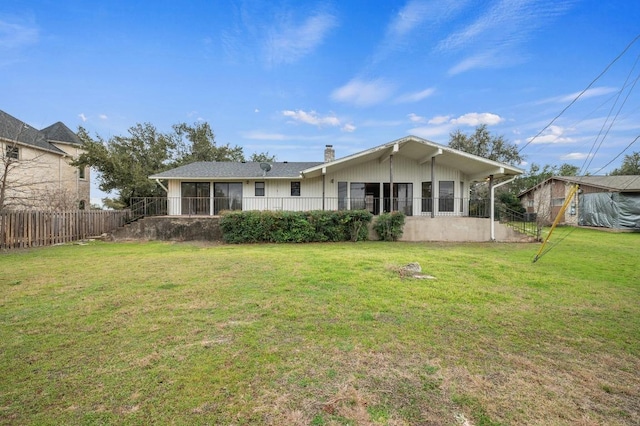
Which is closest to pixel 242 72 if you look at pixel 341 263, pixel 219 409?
pixel 341 263

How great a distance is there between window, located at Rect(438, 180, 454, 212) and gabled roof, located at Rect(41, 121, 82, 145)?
26.8 metres

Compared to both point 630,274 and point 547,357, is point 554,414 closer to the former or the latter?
point 547,357

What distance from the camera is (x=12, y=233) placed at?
10.2m

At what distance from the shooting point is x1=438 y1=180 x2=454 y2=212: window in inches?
604

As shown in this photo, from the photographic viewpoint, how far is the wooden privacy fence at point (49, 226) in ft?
33.2

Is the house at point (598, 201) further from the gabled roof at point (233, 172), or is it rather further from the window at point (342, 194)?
the gabled roof at point (233, 172)

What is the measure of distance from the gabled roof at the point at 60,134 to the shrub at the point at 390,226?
2444 centimetres

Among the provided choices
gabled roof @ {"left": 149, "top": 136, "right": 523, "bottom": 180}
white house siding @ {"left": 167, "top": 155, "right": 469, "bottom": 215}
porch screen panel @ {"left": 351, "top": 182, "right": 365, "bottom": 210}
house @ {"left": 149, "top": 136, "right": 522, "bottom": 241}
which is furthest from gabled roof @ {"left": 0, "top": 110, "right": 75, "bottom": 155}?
porch screen panel @ {"left": 351, "top": 182, "right": 365, "bottom": 210}

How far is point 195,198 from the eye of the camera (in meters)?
16.0

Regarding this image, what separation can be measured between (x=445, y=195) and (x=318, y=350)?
1451 cm

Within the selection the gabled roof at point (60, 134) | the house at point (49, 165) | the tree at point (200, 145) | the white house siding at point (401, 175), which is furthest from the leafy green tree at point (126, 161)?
the white house siding at point (401, 175)

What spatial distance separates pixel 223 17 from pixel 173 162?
63.2 ft

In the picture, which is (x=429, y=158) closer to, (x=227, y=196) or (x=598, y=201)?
(x=227, y=196)

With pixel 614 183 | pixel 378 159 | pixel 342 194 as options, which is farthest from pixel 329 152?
pixel 614 183
